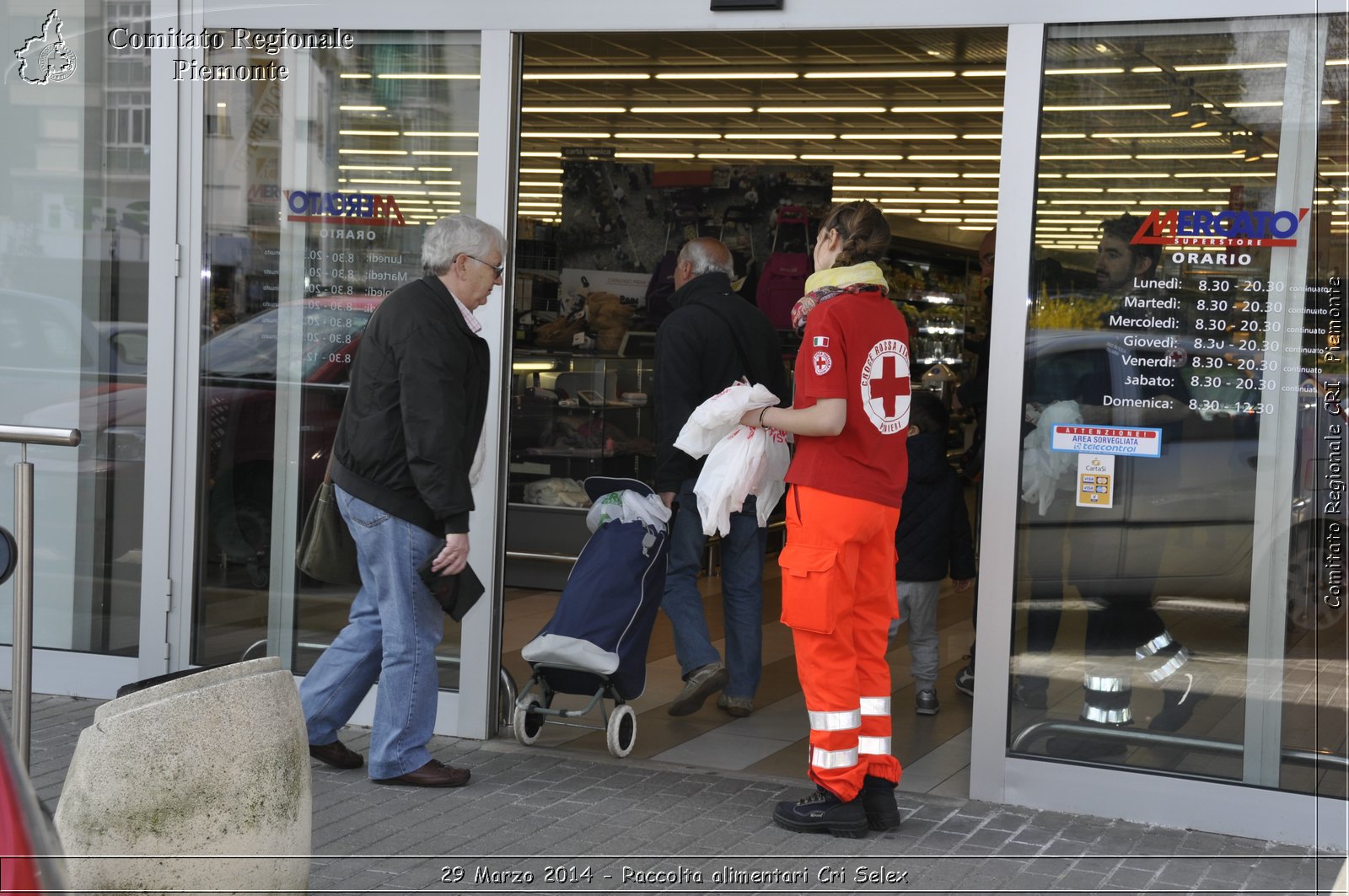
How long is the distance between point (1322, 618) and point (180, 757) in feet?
11.6

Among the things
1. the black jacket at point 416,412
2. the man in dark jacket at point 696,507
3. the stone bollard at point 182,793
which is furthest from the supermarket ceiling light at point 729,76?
the stone bollard at point 182,793

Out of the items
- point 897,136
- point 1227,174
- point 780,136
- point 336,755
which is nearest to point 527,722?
point 336,755

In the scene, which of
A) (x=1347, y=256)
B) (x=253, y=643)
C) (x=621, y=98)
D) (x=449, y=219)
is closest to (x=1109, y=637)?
(x=1347, y=256)

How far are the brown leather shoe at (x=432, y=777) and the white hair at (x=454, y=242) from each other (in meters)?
1.70

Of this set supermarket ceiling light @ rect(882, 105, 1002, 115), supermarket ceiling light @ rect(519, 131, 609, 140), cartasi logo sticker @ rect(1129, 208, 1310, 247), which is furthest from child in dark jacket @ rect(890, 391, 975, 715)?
supermarket ceiling light @ rect(519, 131, 609, 140)

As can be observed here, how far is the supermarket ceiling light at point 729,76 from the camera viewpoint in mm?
10648

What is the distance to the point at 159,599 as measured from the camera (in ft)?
19.3

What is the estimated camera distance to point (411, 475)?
4719mm

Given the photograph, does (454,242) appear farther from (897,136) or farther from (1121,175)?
(897,136)

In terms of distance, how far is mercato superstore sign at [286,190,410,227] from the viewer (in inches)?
222

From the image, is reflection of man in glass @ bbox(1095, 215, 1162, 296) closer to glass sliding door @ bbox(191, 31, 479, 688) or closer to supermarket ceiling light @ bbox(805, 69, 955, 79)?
glass sliding door @ bbox(191, 31, 479, 688)

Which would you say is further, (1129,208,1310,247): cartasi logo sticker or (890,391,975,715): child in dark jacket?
(890,391,975,715): child in dark jacket

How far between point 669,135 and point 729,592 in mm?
8052

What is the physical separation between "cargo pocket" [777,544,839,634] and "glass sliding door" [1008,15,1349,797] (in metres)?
0.93
